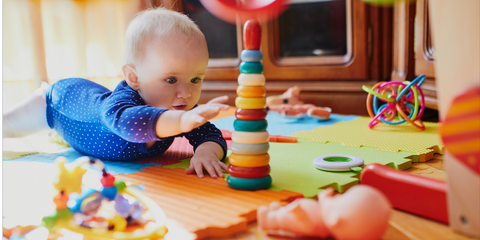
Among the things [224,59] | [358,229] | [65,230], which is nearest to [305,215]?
[358,229]

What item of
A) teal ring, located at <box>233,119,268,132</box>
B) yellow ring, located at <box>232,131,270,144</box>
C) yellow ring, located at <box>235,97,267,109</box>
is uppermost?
yellow ring, located at <box>235,97,267,109</box>

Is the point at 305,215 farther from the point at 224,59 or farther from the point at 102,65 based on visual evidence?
the point at 102,65

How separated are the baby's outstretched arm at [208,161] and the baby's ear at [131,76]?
0.22m

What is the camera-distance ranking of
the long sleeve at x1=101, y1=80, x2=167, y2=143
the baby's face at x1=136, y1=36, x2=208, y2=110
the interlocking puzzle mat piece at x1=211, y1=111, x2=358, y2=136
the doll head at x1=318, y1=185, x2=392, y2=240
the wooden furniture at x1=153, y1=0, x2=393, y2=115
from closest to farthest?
the doll head at x1=318, y1=185, x2=392, y2=240, the long sleeve at x1=101, y1=80, x2=167, y2=143, the baby's face at x1=136, y1=36, x2=208, y2=110, the interlocking puzzle mat piece at x1=211, y1=111, x2=358, y2=136, the wooden furniture at x1=153, y1=0, x2=393, y2=115

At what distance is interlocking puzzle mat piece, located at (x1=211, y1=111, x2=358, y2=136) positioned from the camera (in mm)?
1298

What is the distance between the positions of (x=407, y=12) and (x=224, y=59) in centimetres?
94

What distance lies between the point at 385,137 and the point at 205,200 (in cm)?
66

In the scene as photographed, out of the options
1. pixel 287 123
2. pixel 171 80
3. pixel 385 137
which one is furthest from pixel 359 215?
pixel 287 123

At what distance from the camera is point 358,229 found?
1.47 feet

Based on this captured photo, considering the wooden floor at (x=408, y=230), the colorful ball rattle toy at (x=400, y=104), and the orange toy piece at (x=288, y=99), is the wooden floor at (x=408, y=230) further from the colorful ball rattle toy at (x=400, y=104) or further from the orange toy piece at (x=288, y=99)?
the orange toy piece at (x=288, y=99)

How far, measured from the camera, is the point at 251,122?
645mm

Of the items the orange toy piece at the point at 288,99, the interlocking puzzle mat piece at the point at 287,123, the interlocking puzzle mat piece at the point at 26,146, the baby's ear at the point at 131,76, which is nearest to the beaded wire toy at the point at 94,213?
the baby's ear at the point at 131,76

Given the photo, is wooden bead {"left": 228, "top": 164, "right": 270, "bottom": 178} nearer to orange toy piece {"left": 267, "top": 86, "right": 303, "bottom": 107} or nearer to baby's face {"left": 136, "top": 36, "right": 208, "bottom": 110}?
baby's face {"left": 136, "top": 36, "right": 208, "bottom": 110}

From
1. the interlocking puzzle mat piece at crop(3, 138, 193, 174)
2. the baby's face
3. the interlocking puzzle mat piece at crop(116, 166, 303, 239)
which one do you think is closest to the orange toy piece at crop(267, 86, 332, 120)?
the interlocking puzzle mat piece at crop(3, 138, 193, 174)
